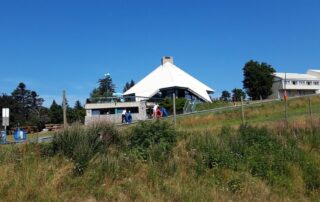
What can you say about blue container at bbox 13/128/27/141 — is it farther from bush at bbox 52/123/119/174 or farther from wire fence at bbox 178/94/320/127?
wire fence at bbox 178/94/320/127

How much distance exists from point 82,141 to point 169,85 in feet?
246

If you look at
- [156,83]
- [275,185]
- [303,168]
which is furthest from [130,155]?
[156,83]

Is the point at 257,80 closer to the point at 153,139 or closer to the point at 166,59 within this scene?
the point at 166,59

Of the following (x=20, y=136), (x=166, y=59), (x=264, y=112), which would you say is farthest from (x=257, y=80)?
(x=20, y=136)

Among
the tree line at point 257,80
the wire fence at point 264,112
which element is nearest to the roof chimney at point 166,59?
the tree line at point 257,80

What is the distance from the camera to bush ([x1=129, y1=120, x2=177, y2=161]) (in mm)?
12633

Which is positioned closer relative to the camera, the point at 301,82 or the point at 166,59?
the point at 166,59

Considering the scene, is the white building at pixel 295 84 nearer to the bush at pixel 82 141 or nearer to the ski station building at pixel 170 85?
the ski station building at pixel 170 85

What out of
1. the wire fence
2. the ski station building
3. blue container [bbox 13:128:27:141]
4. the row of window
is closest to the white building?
the row of window

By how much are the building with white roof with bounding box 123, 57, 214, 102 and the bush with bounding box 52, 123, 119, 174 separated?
71.1 metres

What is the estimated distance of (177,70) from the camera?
98750 millimetres

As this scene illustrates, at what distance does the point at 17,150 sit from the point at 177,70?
286 feet

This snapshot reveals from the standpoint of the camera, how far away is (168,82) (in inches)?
3499

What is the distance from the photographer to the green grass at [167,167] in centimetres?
1044
